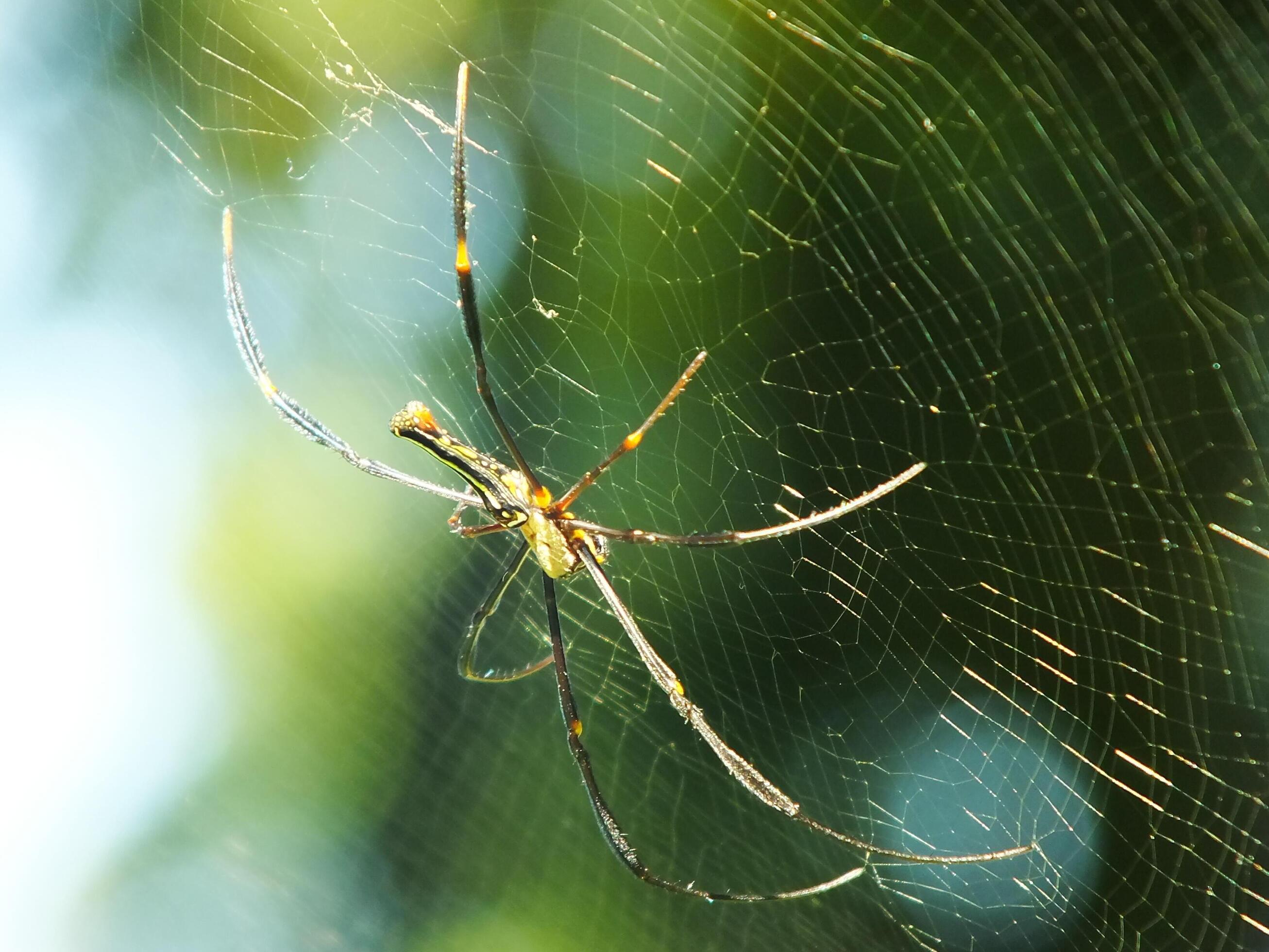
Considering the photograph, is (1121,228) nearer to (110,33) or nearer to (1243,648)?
(1243,648)

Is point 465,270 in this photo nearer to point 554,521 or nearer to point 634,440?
point 634,440

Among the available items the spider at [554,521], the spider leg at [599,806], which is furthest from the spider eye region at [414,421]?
the spider leg at [599,806]

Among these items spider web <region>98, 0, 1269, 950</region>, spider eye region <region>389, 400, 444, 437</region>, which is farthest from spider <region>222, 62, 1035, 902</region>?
spider web <region>98, 0, 1269, 950</region>

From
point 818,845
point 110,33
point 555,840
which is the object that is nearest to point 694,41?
point 110,33

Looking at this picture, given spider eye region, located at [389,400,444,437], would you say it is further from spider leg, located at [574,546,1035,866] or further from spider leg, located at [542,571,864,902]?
spider leg, located at [542,571,864,902]

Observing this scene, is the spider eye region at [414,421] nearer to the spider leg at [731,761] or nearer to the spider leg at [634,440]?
the spider leg at [634,440]

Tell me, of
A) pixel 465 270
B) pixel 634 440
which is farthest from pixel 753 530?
pixel 465 270

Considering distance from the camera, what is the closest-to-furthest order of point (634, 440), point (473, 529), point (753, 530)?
point (634, 440) → point (753, 530) → point (473, 529)

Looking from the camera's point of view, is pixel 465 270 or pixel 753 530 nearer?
pixel 465 270

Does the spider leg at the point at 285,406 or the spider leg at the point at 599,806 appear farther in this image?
the spider leg at the point at 599,806
